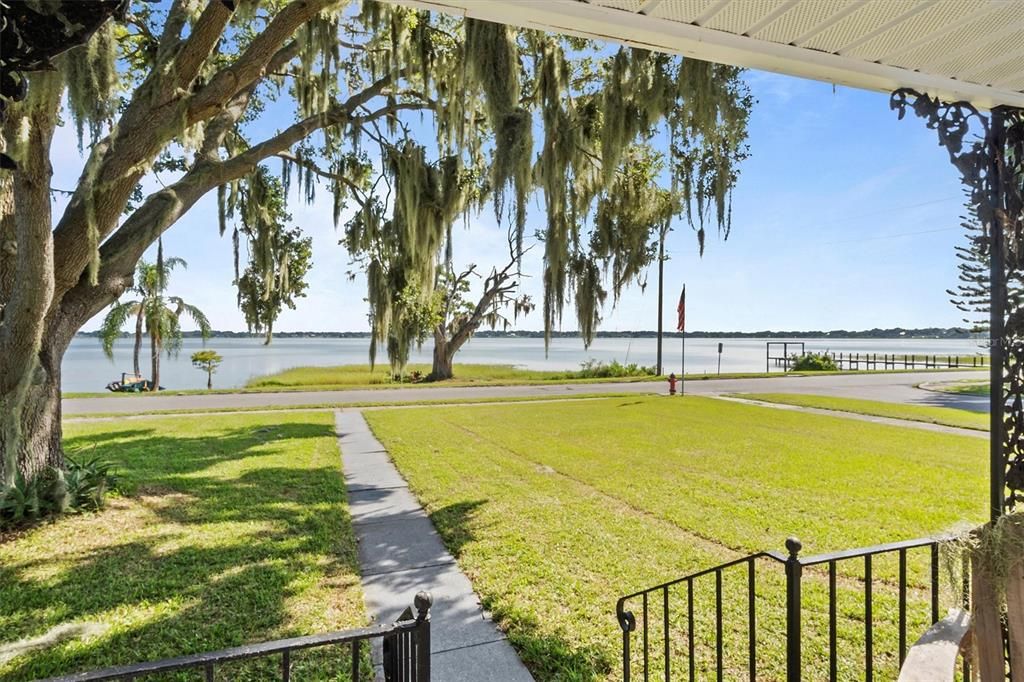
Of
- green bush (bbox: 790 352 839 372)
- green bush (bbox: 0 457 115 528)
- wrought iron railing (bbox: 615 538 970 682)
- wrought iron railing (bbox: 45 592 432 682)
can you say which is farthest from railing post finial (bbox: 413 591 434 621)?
green bush (bbox: 790 352 839 372)

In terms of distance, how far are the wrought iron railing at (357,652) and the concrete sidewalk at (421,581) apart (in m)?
1.47

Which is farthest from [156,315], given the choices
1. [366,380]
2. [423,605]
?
[423,605]

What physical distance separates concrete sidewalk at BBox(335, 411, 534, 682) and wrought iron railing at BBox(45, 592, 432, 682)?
147cm

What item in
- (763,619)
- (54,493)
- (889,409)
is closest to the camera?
(763,619)

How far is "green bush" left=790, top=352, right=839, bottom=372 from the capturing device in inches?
1038

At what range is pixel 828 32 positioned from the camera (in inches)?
64.7

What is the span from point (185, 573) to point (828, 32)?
16.2 ft

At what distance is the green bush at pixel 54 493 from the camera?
4.65 metres

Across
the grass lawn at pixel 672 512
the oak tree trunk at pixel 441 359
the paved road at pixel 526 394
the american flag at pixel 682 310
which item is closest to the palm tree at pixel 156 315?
the paved road at pixel 526 394

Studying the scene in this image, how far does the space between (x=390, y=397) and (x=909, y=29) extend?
1462 centimetres

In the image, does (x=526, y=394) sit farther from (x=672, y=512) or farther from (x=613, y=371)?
(x=672, y=512)

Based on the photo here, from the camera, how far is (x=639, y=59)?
4727mm

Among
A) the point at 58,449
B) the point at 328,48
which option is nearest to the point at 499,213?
the point at 328,48

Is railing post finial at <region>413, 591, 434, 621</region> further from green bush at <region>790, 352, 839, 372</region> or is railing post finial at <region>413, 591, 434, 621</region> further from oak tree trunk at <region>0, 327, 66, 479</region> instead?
green bush at <region>790, 352, 839, 372</region>
